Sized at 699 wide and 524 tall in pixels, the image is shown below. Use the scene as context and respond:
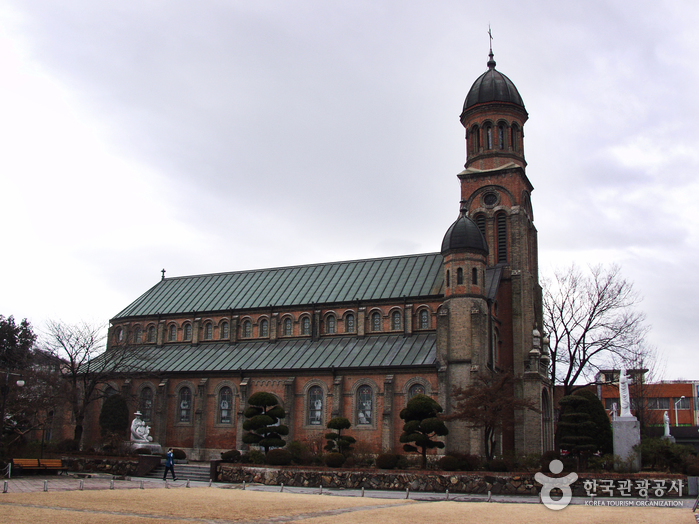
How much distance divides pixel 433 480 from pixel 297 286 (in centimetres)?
2760

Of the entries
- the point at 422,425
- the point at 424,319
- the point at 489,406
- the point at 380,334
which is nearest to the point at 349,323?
the point at 380,334

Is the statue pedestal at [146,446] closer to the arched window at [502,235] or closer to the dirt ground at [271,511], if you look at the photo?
the dirt ground at [271,511]

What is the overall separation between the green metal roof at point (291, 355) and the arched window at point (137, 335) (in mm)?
2204

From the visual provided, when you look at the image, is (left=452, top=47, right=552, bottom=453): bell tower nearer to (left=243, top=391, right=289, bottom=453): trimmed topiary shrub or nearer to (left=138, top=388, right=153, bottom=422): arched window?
(left=243, top=391, right=289, bottom=453): trimmed topiary shrub

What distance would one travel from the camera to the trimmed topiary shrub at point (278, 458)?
33.1m

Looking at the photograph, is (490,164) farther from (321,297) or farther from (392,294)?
(321,297)

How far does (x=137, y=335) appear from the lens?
188 feet

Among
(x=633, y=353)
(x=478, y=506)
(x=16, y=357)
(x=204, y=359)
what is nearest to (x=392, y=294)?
(x=204, y=359)

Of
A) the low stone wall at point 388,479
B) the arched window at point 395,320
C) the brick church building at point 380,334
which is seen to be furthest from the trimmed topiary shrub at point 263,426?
the arched window at point 395,320

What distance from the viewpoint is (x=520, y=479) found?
88.8 feet

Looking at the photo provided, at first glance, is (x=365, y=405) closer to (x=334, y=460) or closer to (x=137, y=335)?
(x=334, y=460)

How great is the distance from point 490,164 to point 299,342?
67.3ft

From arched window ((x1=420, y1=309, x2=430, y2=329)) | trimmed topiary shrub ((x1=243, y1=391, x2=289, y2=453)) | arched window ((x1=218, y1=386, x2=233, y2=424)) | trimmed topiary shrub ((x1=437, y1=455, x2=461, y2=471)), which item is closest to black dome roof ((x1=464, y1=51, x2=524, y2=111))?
arched window ((x1=420, y1=309, x2=430, y2=329))

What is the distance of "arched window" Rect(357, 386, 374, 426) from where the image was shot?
42.0m
